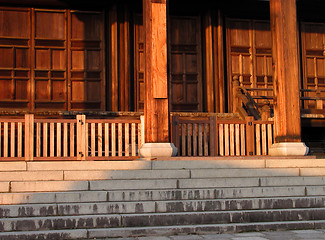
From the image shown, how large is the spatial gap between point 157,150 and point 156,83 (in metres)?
1.34

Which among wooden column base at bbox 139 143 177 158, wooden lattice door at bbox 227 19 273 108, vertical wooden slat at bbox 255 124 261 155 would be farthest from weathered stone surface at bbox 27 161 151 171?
wooden lattice door at bbox 227 19 273 108

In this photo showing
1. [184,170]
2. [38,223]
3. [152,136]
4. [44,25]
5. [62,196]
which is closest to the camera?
[38,223]

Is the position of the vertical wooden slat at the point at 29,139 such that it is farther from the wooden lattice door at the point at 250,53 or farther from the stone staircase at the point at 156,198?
the wooden lattice door at the point at 250,53

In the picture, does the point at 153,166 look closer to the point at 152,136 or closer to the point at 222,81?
the point at 152,136

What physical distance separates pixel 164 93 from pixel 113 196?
260cm

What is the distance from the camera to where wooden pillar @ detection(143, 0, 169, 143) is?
30.8ft

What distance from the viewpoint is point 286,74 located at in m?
10.4

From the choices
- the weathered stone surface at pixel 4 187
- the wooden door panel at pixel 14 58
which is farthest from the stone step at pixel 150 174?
the wooden door panel at pixel 14 58

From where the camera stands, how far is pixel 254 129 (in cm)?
1082

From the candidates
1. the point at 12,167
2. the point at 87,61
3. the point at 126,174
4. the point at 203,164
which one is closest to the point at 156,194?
the point at 126,174

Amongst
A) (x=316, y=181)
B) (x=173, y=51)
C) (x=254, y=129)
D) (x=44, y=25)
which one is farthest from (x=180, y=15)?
(x=316, y=181)

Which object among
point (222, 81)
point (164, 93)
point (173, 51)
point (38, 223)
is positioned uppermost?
point (173, 51)

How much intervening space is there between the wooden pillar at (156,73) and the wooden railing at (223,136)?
625 mm

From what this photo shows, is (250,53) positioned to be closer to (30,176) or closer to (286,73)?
(286,73)
